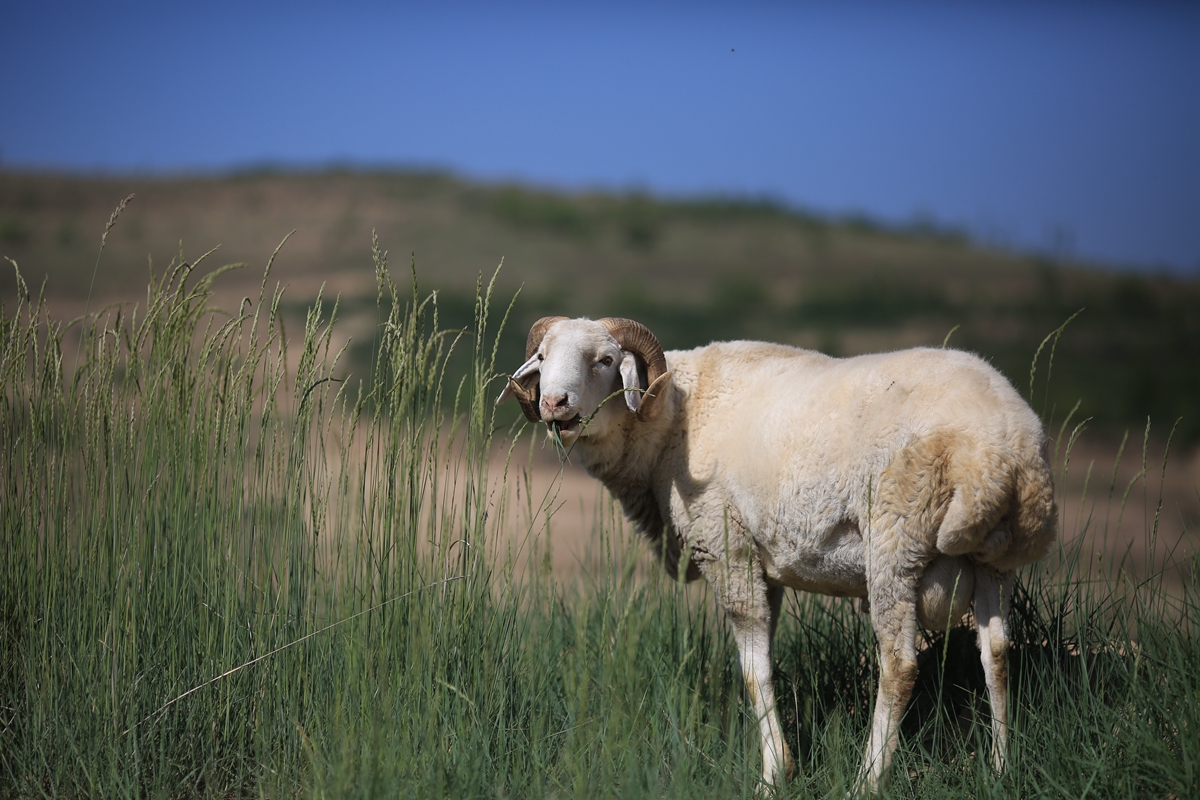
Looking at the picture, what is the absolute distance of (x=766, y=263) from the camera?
41.4m

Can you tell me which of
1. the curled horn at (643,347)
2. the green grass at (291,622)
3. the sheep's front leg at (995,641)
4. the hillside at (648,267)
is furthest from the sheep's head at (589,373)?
the hillside at (648,267)

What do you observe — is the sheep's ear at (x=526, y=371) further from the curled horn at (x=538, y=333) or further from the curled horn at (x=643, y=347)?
the curled horn at (x=643, y=347)

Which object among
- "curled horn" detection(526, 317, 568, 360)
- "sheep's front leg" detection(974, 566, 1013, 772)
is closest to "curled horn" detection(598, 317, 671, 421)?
"curled horn" detection(526, 317, 568, 360)

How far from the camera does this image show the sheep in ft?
10.5

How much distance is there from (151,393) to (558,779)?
7.42 ft

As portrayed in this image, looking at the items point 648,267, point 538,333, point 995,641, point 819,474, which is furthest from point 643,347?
point 648,267

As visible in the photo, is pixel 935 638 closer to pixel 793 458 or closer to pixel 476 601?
pixel 793 458

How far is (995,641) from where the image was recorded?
3.35m

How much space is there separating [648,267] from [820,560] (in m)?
37.3

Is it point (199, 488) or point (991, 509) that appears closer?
point (991, 509)

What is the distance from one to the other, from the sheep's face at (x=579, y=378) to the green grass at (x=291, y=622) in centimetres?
41

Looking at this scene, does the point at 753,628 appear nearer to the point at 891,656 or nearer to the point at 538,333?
the point at 891,656

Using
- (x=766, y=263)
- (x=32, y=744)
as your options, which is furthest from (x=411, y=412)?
(x=766, y=263)

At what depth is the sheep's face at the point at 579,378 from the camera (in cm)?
378
